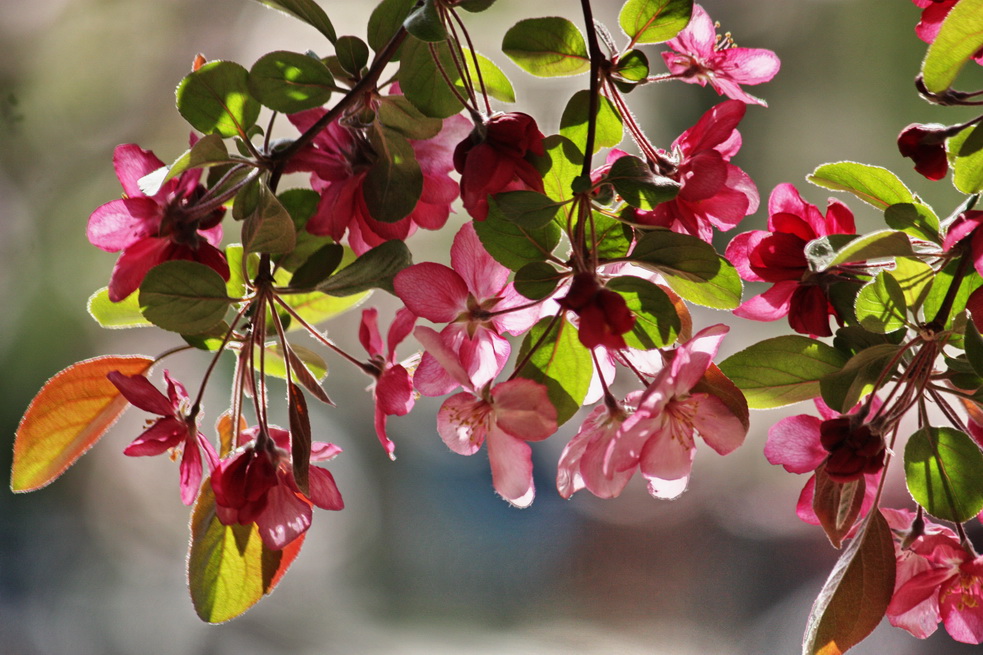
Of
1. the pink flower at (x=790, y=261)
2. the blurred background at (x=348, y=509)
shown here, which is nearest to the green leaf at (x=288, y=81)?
the pink flower at (x=790, y=261)

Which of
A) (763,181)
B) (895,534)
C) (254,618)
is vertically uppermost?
(895,534)

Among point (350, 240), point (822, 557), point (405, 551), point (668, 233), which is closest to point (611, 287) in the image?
point (668, 233)

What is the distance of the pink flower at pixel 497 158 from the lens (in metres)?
0.33

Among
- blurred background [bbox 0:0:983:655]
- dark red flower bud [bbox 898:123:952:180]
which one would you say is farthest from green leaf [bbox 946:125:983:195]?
blurred background [bbox 0:0:983:655]

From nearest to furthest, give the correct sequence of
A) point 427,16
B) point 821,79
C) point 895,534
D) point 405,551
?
point 427,16, point 895,534, point 405,551, point 821,79

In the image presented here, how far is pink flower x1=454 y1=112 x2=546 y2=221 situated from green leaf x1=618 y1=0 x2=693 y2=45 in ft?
0.27

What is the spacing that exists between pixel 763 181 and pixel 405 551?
1.50 metres

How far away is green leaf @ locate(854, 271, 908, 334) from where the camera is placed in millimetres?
357

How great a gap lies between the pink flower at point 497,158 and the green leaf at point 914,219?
6.3 inches

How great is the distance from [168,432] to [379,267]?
0.13m

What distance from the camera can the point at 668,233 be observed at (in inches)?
13.4

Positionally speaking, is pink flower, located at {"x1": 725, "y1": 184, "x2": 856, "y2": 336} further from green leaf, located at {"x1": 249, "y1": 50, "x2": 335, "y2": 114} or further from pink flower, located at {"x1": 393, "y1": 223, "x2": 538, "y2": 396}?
green leaf, located at {"x1": 249, "y1": 50, "x2": 335, "y2": 114}

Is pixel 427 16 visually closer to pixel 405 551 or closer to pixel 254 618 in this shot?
pixel 405 551

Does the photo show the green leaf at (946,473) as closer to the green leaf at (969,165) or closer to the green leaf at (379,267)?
the green leaf at (969,165)
